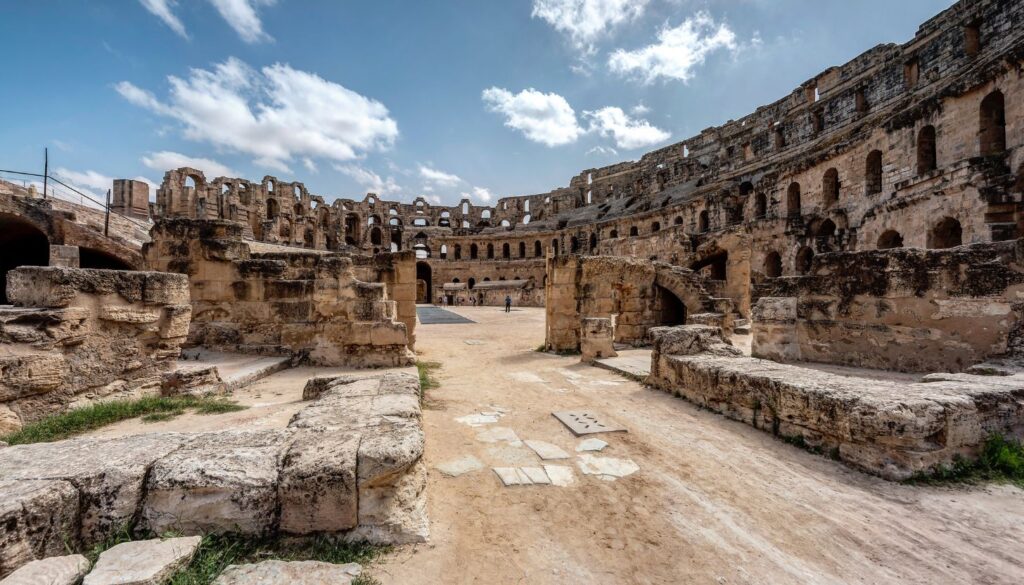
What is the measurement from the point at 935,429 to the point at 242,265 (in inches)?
354

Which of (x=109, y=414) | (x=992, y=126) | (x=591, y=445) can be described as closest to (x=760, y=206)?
(x=992, y=126)

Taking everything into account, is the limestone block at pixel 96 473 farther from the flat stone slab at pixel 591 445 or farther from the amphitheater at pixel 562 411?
the flat stone slab at pixel 591 445

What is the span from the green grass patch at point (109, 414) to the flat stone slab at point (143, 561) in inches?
88.4

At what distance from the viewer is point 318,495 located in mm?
2320

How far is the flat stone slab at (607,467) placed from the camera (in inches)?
135

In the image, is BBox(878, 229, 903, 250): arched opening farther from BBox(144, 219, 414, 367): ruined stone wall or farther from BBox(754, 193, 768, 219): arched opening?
BBox(144, 219, 414, 367): ruined stone wall

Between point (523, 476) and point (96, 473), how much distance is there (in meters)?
2.63

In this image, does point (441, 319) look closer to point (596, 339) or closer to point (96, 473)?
point (596, 339)

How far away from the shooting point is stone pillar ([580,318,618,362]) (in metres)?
9.10

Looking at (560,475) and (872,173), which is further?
(872,173)

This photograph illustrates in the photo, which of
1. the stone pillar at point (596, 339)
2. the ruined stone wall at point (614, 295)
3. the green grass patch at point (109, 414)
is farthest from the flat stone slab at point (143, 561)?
the ruined stone wall at point (614, 295)

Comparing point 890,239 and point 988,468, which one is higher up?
point 890,239

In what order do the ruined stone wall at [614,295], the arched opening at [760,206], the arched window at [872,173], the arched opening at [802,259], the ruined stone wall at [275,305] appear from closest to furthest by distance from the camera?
the ruined stone wall at [275,305] < the ruined stone wall at [614,295] < the arched window at [872,173] < the arched opening at [802,259] < the arched opening at [760,206]

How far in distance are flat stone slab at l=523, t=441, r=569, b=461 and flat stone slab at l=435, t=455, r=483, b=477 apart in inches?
23.1
